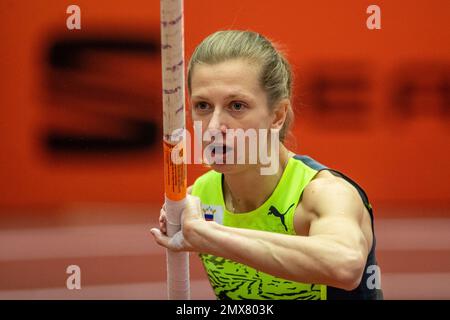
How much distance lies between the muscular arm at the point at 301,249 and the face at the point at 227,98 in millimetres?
245

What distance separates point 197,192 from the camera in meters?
1.88

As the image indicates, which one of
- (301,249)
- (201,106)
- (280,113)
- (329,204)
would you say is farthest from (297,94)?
(301,249)

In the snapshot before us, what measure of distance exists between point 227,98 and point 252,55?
0.14 meters

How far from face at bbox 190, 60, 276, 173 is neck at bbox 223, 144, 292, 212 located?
0.48 ft

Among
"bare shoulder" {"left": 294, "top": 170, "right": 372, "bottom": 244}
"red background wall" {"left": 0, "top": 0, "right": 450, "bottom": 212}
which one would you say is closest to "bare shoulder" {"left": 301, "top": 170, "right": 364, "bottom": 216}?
"bare shoulder" {"left": 294, "top": 170, "right": 372, "bottom": 244}

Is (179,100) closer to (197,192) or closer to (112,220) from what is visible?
(197,192)

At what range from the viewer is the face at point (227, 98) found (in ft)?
4.89

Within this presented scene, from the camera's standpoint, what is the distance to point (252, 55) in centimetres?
156

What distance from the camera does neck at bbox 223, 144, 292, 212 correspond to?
1689mm

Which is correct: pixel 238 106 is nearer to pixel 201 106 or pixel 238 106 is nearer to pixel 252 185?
pixel 201 106

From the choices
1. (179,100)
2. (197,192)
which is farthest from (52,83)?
(179,100)

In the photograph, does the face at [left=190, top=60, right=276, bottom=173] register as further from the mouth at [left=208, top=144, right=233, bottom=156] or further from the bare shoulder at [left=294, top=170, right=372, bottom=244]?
the bare shoulder at [left=294, top=170, right=372, bottom=244]

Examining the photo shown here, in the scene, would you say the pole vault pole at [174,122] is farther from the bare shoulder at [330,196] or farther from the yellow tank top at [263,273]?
the bare shoulder at [330,196]

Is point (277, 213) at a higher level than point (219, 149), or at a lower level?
lower
